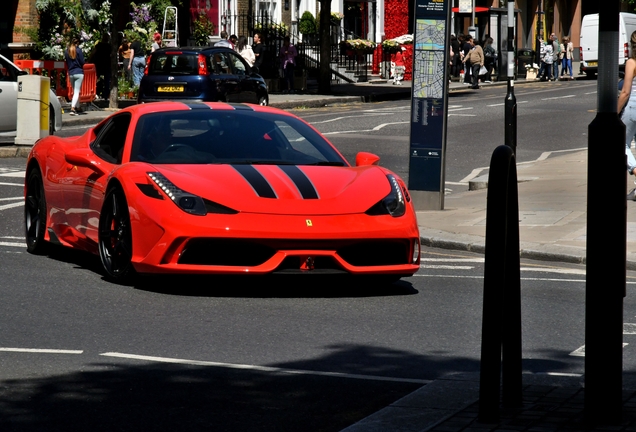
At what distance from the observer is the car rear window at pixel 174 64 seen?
2838 centimetres

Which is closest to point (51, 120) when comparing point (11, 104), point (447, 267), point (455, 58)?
point (11, 104)

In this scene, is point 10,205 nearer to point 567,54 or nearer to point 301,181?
point 301,181

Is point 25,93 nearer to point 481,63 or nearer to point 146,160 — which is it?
point 146,160

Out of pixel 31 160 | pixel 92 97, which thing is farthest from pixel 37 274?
pixel 92 97

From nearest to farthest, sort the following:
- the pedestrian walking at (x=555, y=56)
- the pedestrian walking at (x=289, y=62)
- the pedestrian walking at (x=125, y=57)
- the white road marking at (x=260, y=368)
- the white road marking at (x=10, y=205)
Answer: the white road marking at (x=260, y=368), the white road marking at (x=10, y=205), the pedestrian walking at (x=125, y=57), the pedestrian walking at (x=289, y=62), the pedestrian walking at (x=555, y=56)

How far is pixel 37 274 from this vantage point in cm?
947

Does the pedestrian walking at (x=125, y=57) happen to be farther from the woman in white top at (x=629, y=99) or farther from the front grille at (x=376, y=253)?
the front grille at (x=376, y=253)

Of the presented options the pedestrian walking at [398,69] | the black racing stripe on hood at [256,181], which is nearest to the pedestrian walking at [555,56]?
the pedestrian walking at [398,69]

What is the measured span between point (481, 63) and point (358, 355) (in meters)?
41.9

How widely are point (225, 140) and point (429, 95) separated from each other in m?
4.82

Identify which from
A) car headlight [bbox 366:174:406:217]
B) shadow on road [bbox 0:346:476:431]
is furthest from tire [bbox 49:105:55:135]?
shadow on road [bbox 0:346:476:431]

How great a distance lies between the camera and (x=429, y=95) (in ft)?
45.5

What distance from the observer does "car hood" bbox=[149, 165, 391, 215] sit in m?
8.46

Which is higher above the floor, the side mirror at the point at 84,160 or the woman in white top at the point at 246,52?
the woman in white top at the point at 246,52
